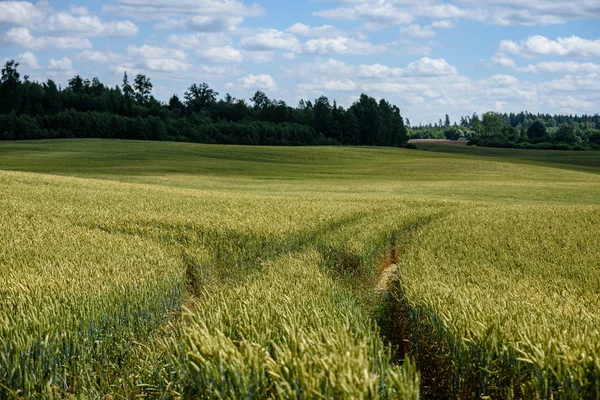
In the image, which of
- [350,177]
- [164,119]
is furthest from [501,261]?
[164,119]

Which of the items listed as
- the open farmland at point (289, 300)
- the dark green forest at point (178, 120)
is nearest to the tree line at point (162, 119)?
the dark green forest at point (178, 120)


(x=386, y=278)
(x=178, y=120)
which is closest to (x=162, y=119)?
(x=178, y=120)

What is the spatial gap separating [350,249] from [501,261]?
2649 millimetres

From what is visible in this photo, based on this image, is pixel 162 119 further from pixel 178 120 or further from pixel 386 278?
pixel 386 278

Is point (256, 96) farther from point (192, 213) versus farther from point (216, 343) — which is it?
point (216, 343)

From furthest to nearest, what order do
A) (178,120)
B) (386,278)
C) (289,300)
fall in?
(178,120), (386,278), (289,300)

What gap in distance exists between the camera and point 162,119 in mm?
98562

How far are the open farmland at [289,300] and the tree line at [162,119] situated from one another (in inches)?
2807

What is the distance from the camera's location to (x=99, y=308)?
6.99 meters

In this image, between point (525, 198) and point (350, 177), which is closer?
point (525, 198)

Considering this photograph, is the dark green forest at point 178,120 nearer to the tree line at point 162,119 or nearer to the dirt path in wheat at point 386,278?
the tree line at point 162,119

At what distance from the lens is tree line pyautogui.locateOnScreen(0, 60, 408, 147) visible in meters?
87.0

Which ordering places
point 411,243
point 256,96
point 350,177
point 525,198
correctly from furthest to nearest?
point 256,96
point 350,177
point 525,198
point 411,243

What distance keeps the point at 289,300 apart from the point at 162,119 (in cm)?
9540
